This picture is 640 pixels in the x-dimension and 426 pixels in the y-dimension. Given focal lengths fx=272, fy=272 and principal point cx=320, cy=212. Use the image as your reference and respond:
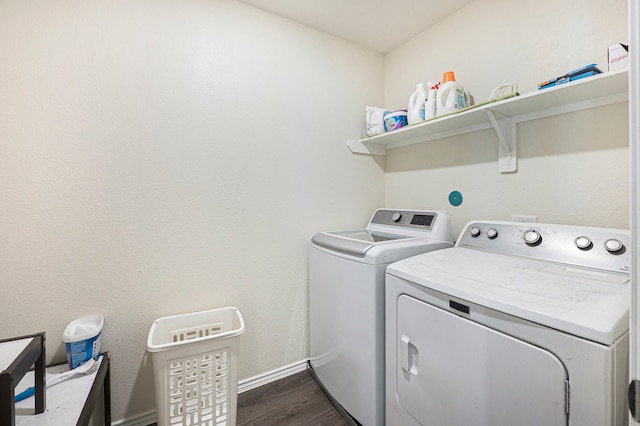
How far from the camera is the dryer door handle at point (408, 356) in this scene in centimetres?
109

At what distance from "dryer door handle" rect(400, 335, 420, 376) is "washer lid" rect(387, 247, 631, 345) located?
0.26 metres

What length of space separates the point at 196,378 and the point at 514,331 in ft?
4.30

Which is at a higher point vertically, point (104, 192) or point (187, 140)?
point (187, 140)

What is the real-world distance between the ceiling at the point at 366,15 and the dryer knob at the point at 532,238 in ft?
4.80

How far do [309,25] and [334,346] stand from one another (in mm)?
2111

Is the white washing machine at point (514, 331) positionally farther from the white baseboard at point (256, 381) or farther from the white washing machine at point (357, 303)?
the white baseboard at point (256, 381)

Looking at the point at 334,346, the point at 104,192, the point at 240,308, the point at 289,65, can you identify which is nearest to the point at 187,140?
the point at 104,192

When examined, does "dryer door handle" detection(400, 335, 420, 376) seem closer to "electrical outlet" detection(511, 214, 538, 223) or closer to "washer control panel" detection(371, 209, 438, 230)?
"washer control panel" detection(371, 209, 438, 230)

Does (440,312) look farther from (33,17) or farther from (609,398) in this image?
(33,17)

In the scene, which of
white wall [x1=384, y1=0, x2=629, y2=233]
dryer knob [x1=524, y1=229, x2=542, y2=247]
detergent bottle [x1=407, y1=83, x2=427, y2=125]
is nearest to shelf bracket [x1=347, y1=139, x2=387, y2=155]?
white wall [x1=384, y1=0, x2=629, y2=233]

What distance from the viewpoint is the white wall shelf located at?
110 cm

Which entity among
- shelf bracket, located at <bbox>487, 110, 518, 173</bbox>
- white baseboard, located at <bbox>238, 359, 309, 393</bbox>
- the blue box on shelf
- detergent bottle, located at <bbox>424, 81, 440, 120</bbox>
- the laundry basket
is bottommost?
white baseboard, located at <bbox>238, 359, 309, 393</bbox>

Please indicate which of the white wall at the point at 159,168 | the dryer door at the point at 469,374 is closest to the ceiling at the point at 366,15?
the white wall at the point at 159,168

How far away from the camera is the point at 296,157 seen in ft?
6.11
